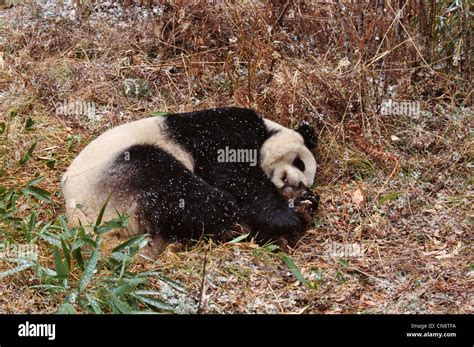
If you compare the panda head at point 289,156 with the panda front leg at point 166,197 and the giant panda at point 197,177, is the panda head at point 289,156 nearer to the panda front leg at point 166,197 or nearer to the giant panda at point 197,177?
the giant panda at point 197,177

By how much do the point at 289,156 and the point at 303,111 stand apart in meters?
0.32

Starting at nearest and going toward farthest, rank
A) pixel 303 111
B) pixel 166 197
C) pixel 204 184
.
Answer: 1. pixel 166 197
2. pixel 204 184
3. pixel 303 111

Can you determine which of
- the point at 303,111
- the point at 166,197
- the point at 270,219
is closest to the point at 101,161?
the point at 166,197

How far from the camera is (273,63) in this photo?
3.57 meters

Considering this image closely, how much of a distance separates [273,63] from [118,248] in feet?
4.71

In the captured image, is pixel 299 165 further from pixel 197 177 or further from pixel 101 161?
pixel 101 161

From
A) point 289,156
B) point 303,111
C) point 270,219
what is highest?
point 303,111

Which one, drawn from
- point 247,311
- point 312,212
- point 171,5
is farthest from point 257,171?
point 171,5

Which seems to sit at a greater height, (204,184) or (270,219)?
(204,184)

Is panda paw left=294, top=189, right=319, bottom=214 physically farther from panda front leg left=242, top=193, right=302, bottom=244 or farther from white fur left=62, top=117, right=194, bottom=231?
white fur left=62, top=117, right=194, bottom=231

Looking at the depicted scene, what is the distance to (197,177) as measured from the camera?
3088 mm

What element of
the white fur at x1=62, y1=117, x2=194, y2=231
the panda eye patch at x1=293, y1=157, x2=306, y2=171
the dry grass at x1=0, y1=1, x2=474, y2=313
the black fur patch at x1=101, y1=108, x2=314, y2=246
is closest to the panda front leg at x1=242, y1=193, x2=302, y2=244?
the black fur patch at x1=101, y1=108, x2=314, y2=246

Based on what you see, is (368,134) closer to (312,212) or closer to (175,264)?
(312,212)

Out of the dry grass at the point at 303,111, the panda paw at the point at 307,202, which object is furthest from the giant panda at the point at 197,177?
the dry grass at the point at 303,111
